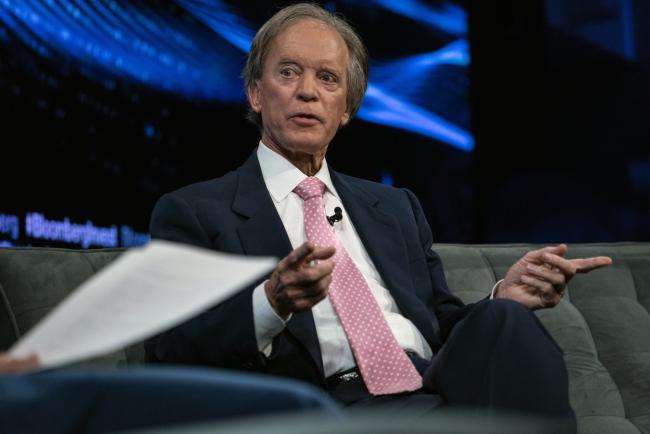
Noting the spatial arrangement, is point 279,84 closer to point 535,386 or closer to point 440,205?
point 535,386

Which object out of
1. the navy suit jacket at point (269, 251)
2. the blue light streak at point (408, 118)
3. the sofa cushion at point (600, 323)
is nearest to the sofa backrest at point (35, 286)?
the navy suit jacket at point (269, 251)

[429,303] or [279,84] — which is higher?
[279,84]

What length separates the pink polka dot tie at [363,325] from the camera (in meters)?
1.59

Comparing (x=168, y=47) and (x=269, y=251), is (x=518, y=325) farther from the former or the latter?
(x=168, y=47)

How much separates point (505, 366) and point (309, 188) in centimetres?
63

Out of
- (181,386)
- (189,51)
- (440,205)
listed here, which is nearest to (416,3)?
(440,205)

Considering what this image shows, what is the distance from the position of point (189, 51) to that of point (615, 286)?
1533mm

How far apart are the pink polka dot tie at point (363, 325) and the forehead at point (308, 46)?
13.4 inches

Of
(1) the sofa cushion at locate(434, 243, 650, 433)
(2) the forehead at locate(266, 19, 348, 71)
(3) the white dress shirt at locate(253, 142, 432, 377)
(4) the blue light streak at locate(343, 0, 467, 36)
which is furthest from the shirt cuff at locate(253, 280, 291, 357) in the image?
(4) the blue light streak at locate(343, 0, 467, 36)

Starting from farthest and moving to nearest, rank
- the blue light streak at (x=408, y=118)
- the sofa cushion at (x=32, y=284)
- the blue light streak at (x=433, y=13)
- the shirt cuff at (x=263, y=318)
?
the blue light streak at (x=433, y=13) → the blue light streak at (x=408, y=118) → the sofa cushion at (x=32, y=284) → the shirt cuff at (x=263, y=318)

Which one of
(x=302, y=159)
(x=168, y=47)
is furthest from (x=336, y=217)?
→ (x=168, y=47)

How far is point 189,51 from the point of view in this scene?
10.0 ft

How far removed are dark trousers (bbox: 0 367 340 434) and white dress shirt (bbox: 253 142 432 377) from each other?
0.76m

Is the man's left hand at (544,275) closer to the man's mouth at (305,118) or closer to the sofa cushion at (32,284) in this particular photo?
the man's mouth at (305,118)
